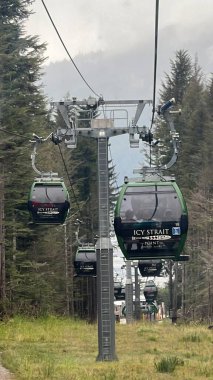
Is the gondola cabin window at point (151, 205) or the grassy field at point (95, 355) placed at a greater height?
the gondola cabin window at point (151, 205)

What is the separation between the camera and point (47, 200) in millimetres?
22672

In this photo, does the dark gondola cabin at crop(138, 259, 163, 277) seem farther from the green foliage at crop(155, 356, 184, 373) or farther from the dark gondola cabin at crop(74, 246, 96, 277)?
the green foliage at crop(155, 356, 184, 373)

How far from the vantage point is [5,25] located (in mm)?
38625

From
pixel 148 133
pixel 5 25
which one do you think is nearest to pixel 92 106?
pixel 148 133

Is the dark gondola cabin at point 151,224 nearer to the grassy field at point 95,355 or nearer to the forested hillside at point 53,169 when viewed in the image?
the grassy field at point 95,355

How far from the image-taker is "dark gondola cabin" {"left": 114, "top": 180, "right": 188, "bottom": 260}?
16547 millimetres

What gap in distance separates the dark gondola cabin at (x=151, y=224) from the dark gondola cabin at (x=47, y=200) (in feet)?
20.8

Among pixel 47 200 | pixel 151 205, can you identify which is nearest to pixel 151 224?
pixel 151 205

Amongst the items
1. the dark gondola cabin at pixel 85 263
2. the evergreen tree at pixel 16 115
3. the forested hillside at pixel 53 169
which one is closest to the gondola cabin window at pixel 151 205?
the forested hillside at pixel 53 169

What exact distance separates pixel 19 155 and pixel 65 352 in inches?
656

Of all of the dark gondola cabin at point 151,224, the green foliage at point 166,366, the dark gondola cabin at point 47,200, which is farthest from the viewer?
the dark gondola cabin at point 47,200

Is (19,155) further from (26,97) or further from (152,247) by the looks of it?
(152,247)

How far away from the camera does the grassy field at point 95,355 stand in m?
15.2

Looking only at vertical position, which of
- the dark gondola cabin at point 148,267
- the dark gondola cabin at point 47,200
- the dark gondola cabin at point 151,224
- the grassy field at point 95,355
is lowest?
the grassy field at point 95,355
